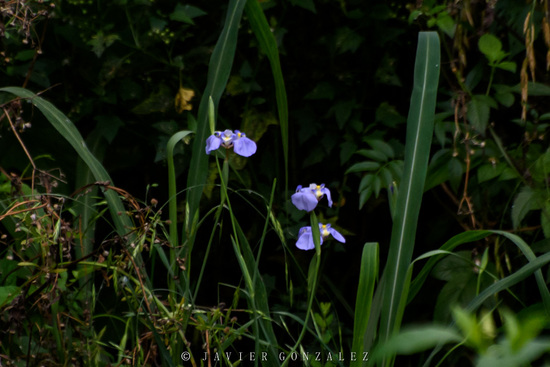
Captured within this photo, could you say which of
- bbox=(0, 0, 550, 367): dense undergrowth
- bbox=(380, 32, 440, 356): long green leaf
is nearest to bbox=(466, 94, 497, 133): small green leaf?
bbox=(0, 0, 550, 367): dense undergrowth

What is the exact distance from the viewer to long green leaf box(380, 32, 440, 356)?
110 cm

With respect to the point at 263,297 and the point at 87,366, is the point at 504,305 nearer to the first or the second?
the point at 263,297

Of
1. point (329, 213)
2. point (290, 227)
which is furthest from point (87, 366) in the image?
point (329, 213)

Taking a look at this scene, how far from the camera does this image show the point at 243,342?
192cm

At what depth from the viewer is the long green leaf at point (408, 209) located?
1.10 metres

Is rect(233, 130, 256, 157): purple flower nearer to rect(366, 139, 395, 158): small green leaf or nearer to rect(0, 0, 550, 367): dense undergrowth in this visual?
rect(0, 0, 550, 367): dense undergrowth

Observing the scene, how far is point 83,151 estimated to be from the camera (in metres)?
1.30

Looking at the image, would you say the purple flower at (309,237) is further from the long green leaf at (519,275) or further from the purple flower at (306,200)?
the long green leaf at (519,275)

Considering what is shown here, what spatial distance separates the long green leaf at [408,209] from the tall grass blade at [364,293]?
0.12 ft

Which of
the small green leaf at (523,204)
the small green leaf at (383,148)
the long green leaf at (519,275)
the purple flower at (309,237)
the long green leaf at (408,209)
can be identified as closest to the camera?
the long green leaf at (519,275)

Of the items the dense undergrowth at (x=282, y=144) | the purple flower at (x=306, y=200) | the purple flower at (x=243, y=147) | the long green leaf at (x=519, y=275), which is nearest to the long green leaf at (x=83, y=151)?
the dense undergrowth at (x=282, y=144)

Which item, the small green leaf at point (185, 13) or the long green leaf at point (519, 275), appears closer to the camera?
the long green leaf at point (519, 275)

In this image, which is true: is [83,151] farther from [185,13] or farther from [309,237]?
[185,13]

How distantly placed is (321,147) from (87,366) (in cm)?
101
